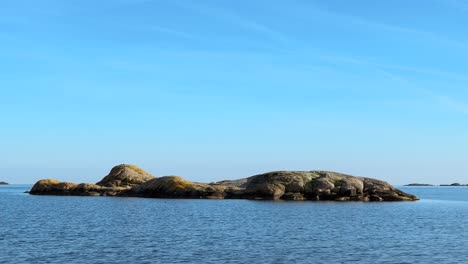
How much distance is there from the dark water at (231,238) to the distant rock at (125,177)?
5671 centimetres

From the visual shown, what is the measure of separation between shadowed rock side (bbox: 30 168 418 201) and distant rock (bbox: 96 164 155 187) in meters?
5.57

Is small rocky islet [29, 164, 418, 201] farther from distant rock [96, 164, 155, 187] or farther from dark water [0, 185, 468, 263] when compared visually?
dark water [0, 185, 468, 263]

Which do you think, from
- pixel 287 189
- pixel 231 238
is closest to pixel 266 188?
pixel 287 189

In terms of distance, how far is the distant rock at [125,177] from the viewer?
13825 cm

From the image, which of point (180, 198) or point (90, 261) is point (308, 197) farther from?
point (90, 261)

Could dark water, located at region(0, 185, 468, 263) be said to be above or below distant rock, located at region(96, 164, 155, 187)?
below

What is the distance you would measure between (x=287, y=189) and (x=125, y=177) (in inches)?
1759

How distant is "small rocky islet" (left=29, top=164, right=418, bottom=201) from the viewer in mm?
114125

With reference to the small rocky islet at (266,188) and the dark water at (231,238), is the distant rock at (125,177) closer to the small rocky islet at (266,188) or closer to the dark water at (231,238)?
the small rocky islet at (266,188)

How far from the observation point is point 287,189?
375ft

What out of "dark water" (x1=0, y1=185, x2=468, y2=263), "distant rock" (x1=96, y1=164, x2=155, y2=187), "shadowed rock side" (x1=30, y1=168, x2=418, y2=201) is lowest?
"dark water" (x1=0, y1=185, x2=468, y2=263)

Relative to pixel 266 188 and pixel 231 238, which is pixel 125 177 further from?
pixel 231 238

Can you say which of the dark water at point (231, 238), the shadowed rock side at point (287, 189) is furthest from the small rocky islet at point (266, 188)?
the dark water at point (231, 238)

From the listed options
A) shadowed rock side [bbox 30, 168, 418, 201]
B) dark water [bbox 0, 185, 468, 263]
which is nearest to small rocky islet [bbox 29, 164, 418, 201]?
shadowed rock side [bbox 30, 168, 418, 201]
